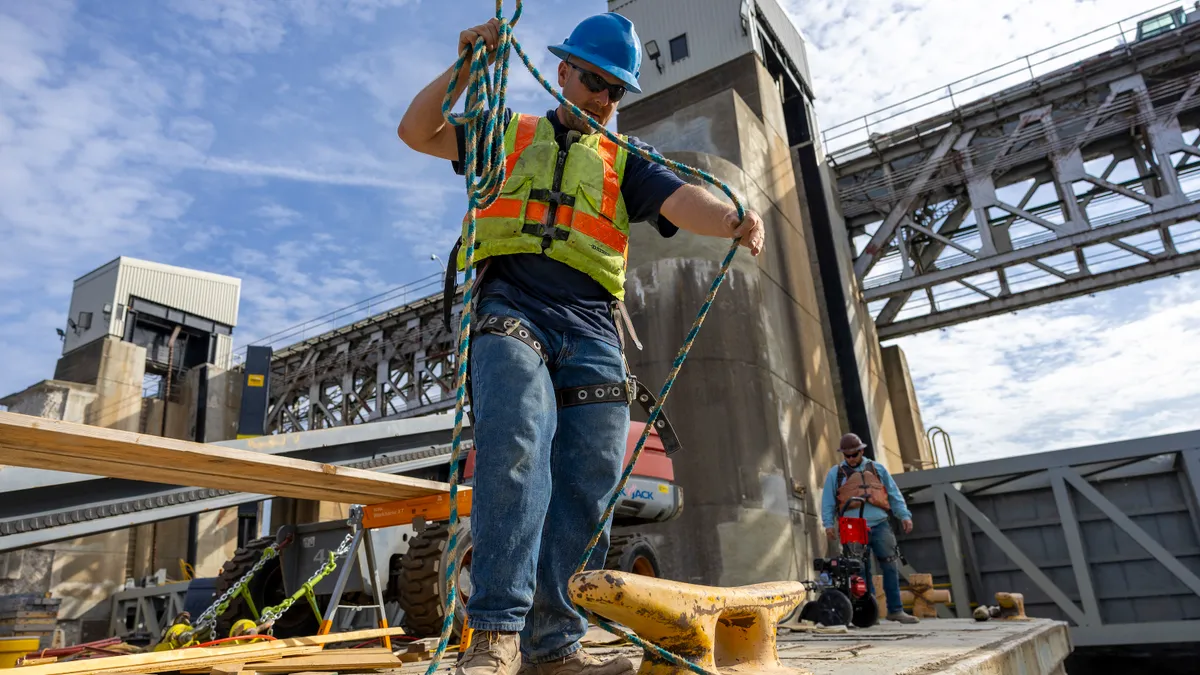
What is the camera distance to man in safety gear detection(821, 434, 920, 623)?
7.09 metres

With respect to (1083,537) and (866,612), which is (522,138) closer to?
(866,612)

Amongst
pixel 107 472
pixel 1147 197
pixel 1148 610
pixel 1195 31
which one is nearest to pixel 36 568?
pixel 107 472

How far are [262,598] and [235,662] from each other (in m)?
3.24

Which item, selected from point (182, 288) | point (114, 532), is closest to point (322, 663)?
point (114, 532)

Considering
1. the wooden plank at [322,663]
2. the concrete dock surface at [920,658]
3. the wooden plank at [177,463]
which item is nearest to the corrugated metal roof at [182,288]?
the wooden plank at [177,463]

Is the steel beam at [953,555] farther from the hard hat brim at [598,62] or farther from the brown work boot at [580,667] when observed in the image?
the hard hat brim at [598,62]

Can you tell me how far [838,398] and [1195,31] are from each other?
8.32 metres

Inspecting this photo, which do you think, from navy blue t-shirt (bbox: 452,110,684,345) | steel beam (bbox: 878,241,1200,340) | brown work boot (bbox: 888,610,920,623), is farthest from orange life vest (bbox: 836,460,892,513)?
steel beam (bbox: 878,241,1200,340)

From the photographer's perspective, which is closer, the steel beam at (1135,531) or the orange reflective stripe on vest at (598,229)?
the orange reflective stripe on vest at (598,229)

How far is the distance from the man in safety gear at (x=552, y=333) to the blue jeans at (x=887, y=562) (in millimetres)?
5706

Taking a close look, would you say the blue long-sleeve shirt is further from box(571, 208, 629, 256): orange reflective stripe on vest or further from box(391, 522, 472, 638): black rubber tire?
box(571, 208, 629, 256): orange reflective stripe on vest

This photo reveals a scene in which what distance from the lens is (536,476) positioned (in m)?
1.73

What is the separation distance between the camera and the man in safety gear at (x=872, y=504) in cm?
709

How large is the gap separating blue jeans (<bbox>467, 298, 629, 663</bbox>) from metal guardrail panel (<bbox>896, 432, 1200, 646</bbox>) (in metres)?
10.8
